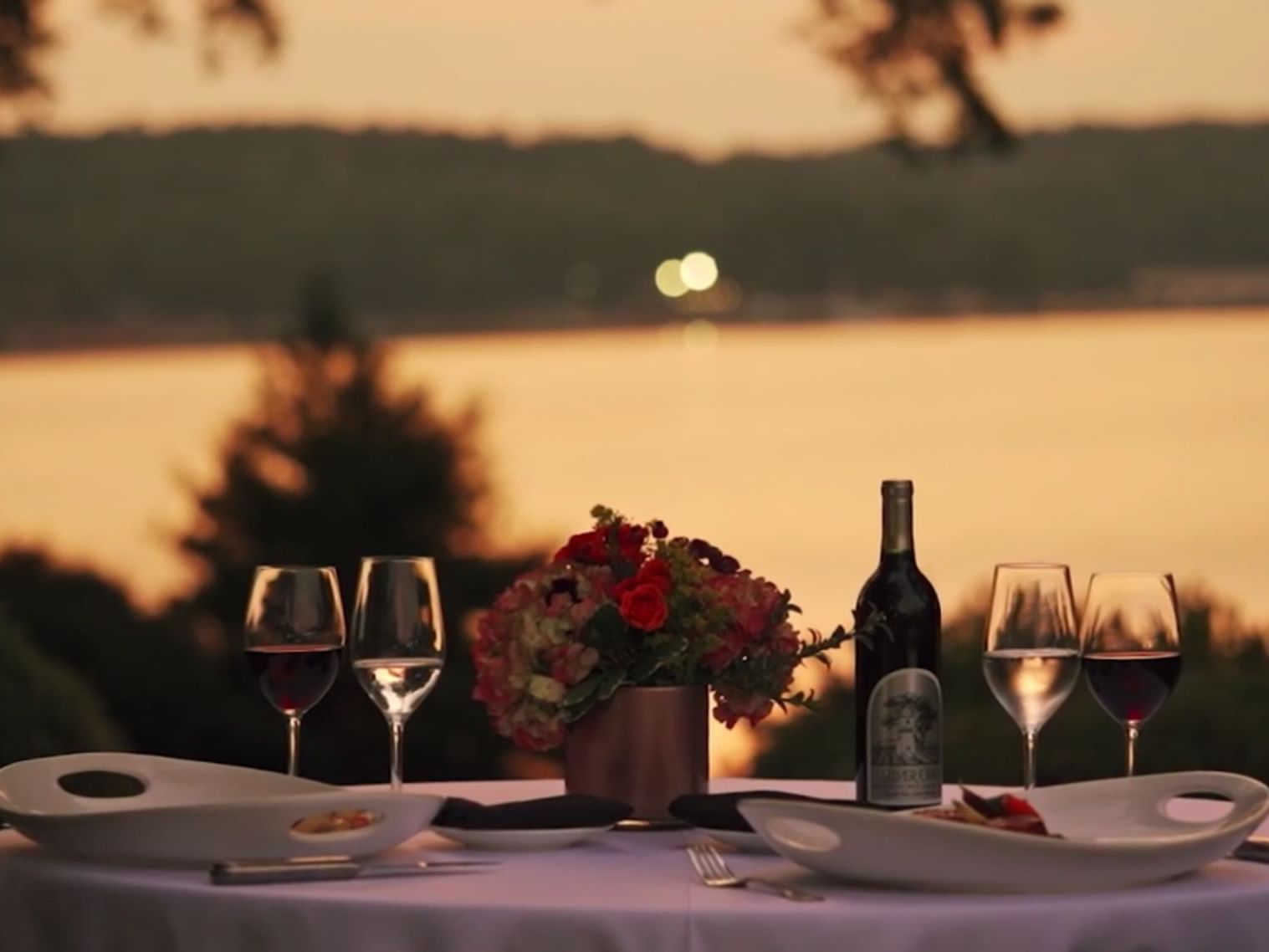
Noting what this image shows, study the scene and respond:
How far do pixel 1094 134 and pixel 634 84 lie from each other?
5.42 feet

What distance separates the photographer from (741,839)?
2.26 m

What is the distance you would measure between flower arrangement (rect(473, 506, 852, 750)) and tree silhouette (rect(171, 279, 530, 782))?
6.17m

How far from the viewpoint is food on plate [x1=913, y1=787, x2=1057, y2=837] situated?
2076mm

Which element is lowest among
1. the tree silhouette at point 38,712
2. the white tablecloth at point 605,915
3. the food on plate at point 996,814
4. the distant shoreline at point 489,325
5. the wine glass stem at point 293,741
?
the tree silhouette at point 38,712

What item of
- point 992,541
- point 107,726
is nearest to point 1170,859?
point 107,726

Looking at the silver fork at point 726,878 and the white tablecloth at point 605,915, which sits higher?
the silver fork at point 726,878

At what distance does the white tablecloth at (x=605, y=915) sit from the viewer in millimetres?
1935

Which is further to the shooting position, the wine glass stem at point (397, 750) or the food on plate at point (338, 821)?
the wine glass stem at point (397, 750)

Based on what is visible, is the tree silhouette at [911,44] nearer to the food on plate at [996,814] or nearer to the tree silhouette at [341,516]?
the tree silhouette at [341,516]

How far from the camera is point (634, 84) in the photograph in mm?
8594

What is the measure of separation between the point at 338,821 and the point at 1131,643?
0.84 meters

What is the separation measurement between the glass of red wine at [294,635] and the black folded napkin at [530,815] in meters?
0.27

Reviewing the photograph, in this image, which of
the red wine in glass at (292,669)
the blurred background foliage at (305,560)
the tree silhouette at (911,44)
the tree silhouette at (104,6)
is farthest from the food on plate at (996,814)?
the tree silhouette at (104,6)

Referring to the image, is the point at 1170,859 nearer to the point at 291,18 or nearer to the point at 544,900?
the point at 544,900
